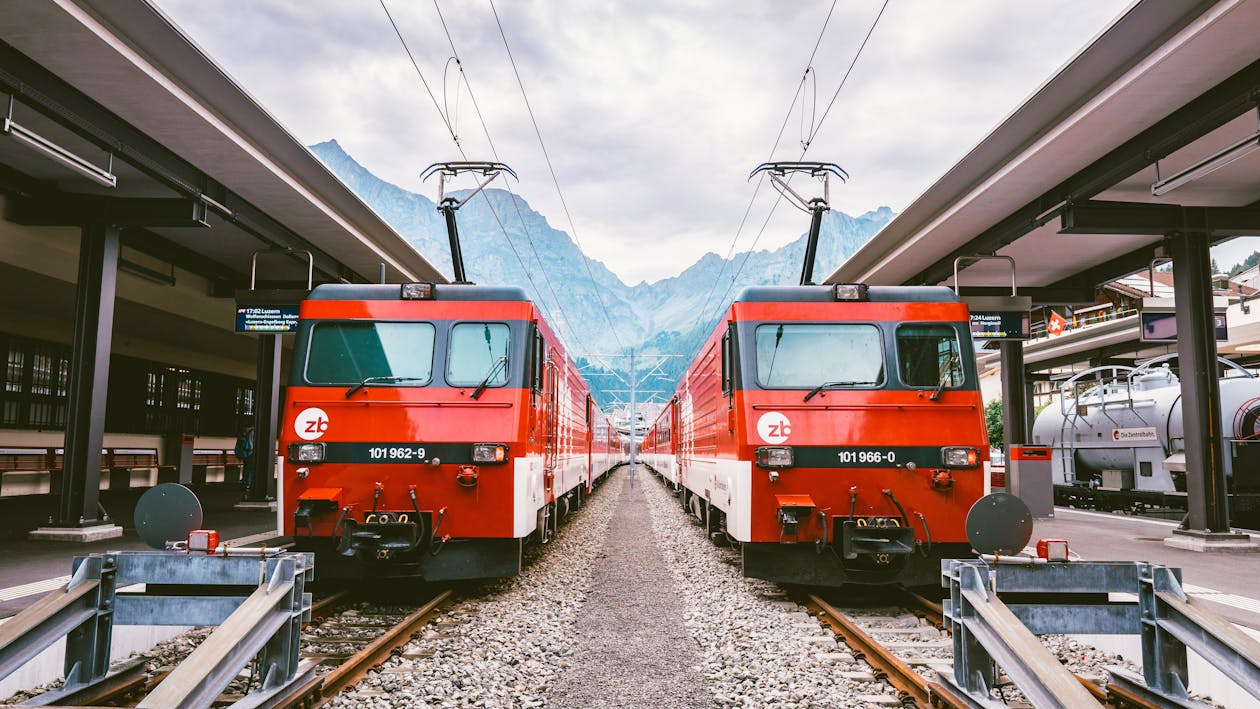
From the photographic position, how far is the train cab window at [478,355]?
274 inches

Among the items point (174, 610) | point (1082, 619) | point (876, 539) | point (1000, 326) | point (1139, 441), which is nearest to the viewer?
point (1082, 619)

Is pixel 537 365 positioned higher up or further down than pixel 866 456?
higher up

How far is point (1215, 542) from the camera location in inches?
402

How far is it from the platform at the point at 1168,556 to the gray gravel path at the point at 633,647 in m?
3.10

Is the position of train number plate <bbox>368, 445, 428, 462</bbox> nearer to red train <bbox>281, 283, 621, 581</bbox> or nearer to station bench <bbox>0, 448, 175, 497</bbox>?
red train <bbox>281, 283, 621, 581</bbox>

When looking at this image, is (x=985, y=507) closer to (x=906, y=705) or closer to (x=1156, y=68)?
(x=906, y=705)

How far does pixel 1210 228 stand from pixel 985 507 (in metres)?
9.10

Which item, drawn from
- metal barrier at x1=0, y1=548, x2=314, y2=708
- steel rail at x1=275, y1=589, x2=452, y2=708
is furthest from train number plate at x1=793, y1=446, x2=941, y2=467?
metal barrier at x1=0, y1=548, x2=314, y2=708

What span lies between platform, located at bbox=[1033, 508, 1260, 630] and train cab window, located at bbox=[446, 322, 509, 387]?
199 inches

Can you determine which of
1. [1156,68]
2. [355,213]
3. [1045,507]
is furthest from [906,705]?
[1045,507]

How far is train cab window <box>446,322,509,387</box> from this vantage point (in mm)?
6961

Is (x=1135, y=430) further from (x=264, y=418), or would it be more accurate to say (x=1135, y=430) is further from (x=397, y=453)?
(x=264, y=418)

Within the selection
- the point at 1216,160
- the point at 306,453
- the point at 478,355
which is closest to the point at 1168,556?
the point at 1216,160

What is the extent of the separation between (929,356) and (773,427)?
1543mm
